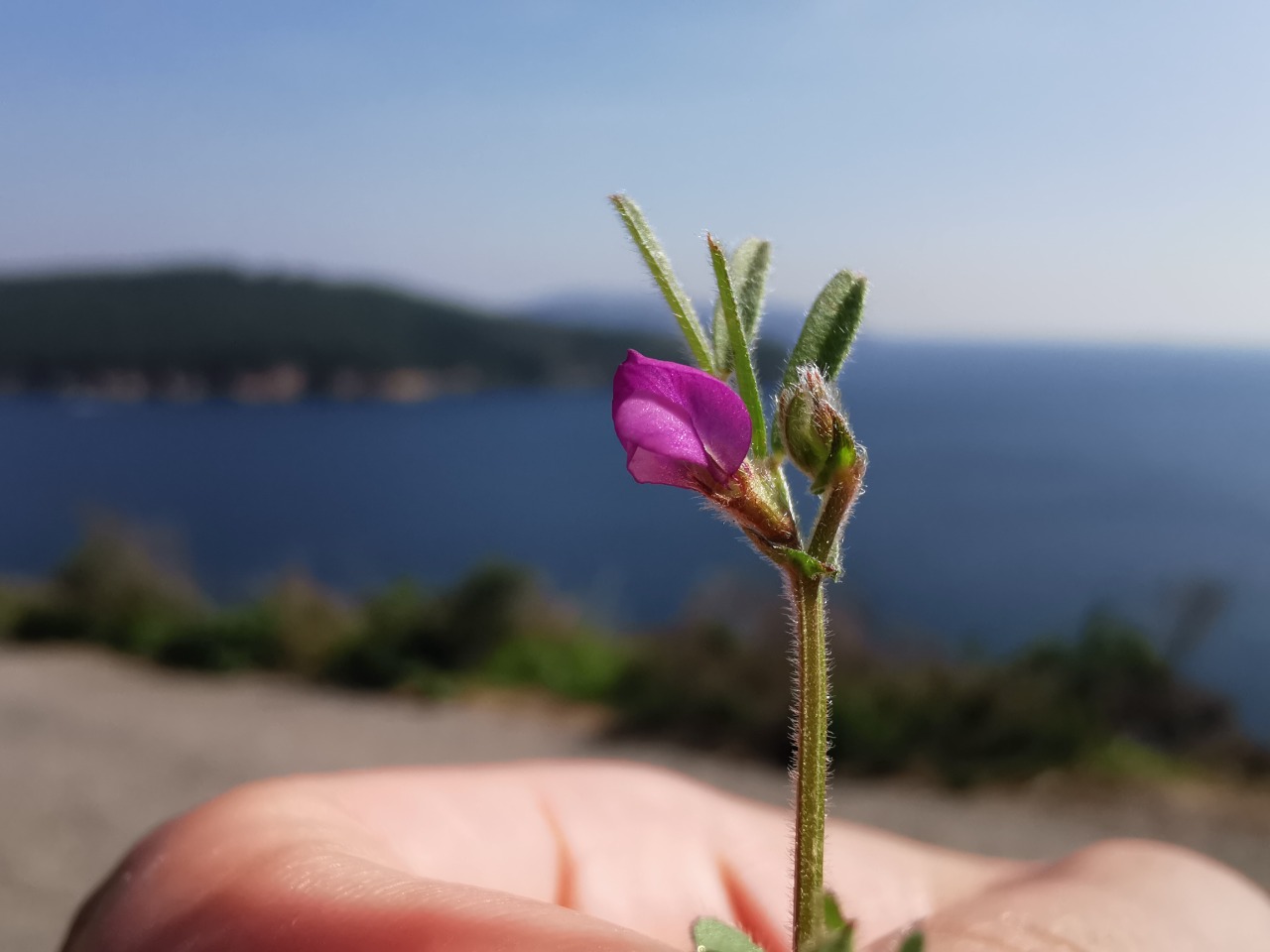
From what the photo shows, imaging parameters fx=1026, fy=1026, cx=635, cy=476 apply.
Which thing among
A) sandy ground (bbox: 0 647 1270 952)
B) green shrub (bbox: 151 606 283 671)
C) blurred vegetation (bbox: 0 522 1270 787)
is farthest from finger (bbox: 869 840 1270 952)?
green shrub (bbox: 151 606 283 671)

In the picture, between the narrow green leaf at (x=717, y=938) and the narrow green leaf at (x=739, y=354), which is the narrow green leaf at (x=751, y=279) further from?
the narrow green leaf at (x=717, y=938)

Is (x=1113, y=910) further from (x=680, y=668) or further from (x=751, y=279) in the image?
(x=680, y=668)

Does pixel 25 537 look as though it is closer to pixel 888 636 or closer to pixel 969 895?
pixel 888 636

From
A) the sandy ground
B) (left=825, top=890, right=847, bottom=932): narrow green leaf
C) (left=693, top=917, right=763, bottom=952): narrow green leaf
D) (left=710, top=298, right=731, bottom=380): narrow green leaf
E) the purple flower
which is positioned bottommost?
the sandy ground

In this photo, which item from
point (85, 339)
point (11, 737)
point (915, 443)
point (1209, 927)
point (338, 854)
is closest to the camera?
point (338, 854)

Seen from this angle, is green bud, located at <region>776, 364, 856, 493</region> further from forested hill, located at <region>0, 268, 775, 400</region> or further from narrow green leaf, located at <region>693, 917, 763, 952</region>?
forested hill, located at <region>0, 268, 775, 400</region>

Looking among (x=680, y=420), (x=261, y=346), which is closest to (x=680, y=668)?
(x=680, y=420)

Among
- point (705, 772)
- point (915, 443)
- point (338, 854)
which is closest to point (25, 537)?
point (705, 772)
